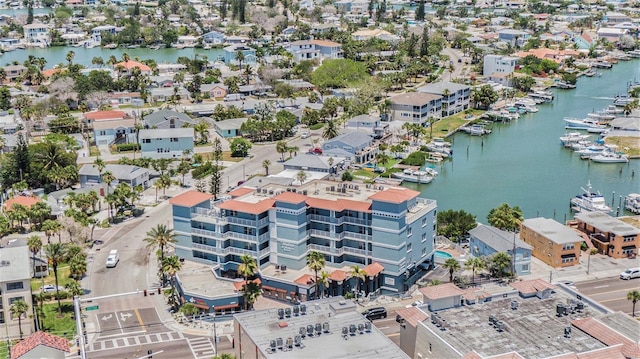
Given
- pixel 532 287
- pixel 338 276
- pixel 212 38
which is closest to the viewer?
pixel 532 287

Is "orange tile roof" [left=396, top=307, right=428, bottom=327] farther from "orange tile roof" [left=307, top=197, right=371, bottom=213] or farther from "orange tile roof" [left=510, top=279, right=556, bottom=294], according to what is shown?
"orange tile roof" [left=307, top=197, right=371, bottom=213]

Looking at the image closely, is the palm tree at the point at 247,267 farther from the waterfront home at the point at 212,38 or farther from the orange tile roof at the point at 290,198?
the waterfront home at the point at 212,38

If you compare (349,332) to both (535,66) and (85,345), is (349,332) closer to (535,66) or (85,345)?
(85,345)

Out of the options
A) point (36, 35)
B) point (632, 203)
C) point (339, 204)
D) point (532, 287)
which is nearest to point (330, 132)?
point (632, 203)

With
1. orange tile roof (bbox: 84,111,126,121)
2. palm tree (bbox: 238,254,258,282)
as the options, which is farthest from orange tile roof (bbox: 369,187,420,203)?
orange tile roof (bbox: 84,111,126,121)

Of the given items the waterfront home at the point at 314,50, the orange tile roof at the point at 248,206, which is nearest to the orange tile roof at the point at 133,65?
the waterfront home at the point at 314,50

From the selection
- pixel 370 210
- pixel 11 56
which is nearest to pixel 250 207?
pixel 370 210

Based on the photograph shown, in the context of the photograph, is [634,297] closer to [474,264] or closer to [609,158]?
[474,264]
